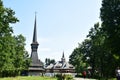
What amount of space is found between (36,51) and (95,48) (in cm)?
4309

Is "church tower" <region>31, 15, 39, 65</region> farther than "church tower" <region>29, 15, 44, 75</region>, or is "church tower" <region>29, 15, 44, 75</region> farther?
"church tower" <region>31, 15, 39, 65</region>

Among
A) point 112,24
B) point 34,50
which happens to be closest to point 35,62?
point 34,50

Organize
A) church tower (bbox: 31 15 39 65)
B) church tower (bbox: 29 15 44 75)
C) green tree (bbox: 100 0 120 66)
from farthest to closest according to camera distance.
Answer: church tower (bbox: 31 15 39 65), church tower (bbox: 29 15 44 75), green tree (bbox: 100 0 120 66)

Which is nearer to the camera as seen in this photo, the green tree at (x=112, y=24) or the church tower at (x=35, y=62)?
the green tree at (x=112, y=24)

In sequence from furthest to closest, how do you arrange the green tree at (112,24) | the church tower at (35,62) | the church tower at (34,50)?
1. the church tower at (34,50)
2. the church tower at (35,62)
3. the green tree at (112,24)

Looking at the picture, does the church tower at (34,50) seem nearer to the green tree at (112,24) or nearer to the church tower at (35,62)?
the church tower at (35,62)

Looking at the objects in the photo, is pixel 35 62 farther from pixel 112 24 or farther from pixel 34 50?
pixel 112 24

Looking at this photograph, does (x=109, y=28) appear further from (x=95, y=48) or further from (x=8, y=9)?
(x=95, y=48)

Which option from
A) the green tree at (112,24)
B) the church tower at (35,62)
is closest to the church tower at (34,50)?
the church tower at (35,62)

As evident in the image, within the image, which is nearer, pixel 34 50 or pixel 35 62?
pixel 35 62

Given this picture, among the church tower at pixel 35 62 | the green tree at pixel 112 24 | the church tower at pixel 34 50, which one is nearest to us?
the green tree at pixel 112 24

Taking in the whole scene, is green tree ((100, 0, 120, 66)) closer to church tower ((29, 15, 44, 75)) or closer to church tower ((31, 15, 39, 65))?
church tower ((29, 15, 44, 75))

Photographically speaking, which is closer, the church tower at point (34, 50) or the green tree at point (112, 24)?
the green tree at point (112, 24)

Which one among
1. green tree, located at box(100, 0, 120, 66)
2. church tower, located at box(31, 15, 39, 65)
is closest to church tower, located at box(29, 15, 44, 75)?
church tower, located at box(31, 15, 39, 65)
